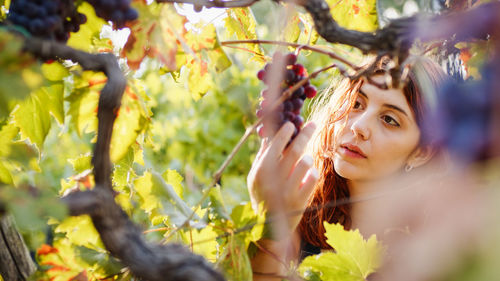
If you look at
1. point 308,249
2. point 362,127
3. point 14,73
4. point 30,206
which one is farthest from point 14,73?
point 308,249

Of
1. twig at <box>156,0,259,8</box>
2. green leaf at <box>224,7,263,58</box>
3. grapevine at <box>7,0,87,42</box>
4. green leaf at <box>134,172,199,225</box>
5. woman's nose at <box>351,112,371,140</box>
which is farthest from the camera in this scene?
woman's nose at <box>351,112,371,140</box>

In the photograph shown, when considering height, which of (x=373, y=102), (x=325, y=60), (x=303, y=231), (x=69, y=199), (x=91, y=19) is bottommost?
(x=69, y=199)

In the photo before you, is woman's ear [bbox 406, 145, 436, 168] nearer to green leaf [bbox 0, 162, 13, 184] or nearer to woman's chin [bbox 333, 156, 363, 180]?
woman's chin [bbox 333, 156, 363, 180]

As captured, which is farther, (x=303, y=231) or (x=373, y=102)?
(x=303, y=231)

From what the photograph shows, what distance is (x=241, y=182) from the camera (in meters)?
3.42

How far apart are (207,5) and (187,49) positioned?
8cm

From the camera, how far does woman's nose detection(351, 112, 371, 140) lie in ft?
4.05

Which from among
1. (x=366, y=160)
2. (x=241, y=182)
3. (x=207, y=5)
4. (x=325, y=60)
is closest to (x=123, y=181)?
(x=207, y=5)

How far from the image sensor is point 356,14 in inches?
38.9

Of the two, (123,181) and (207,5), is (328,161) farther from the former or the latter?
(207,5)

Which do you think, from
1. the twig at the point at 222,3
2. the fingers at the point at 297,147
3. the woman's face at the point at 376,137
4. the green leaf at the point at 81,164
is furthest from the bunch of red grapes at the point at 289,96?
the woman's face at the point at 376,137

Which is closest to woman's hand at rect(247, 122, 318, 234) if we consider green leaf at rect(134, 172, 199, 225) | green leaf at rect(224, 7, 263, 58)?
green leaf at rect(134, 172, 199, 225)

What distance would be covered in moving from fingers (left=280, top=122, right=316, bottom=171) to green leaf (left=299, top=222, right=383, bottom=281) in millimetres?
117

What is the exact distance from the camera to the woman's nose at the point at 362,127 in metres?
1.23
